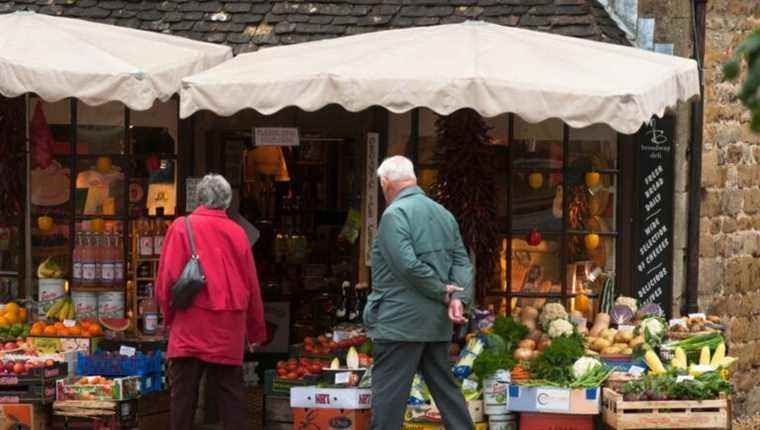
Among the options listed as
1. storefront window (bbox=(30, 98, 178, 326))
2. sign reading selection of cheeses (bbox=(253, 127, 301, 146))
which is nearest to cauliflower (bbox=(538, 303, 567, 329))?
sign reading selection of cheeses (bbox=(253, 127, 301, 146))

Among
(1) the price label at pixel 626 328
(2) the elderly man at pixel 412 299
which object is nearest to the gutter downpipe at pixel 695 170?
(1) the price label at pixel 626 328

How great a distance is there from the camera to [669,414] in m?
8.40

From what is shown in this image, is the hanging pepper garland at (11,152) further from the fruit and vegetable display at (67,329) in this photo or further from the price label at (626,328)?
the price label at (626,328)

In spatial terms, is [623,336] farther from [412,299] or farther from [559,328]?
[412,299]

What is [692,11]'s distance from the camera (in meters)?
11.0

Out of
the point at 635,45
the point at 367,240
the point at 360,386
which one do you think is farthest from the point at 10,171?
the point at 635,45

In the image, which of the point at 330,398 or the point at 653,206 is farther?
the point at 653,206

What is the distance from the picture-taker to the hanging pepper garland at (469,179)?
32.9 ft

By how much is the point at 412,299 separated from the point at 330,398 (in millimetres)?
1401

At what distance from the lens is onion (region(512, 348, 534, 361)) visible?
363 inches

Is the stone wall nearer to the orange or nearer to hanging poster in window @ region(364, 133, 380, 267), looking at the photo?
hanging poster in window @ region(364, 133, 380, 267)

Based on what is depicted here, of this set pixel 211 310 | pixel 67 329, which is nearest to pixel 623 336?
pixel 211 310

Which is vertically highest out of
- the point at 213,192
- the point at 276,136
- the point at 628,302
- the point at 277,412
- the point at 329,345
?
the point at 276,136

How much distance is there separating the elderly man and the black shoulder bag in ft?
3.50
